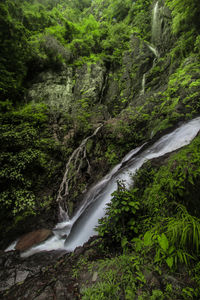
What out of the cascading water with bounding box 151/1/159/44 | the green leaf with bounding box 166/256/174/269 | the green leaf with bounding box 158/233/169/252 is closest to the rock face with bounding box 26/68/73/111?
the cascading water with bounding box 151/1/159/44

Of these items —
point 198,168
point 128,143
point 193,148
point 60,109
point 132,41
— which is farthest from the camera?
point 132,41

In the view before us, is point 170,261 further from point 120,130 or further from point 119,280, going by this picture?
point 120,130

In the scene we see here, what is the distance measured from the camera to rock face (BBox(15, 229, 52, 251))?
4.41 metres

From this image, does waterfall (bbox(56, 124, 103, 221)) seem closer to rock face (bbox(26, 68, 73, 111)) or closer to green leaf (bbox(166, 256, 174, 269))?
rock face (bbox(26, 68, 73, 111))

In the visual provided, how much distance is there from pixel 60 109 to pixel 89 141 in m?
3.28

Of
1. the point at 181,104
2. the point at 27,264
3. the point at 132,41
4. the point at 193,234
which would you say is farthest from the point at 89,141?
the point at 132,41

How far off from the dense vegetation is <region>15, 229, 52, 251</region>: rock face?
70 cm

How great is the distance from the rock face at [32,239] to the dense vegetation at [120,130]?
2.30 feet

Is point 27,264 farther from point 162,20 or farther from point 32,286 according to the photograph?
point 162,20

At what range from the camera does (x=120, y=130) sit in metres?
6.91

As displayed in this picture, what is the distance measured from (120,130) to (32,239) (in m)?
5.67

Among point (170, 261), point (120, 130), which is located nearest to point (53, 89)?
point (120, 130)

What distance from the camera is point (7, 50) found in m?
7.41

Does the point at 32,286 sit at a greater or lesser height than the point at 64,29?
lesser
